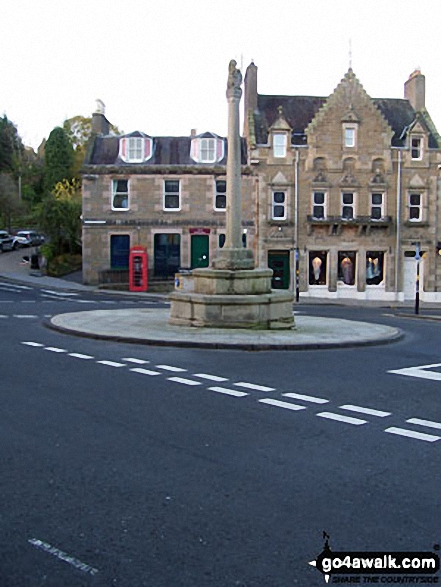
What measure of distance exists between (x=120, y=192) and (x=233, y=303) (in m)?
25.2

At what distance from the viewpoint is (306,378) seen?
37.6 ft

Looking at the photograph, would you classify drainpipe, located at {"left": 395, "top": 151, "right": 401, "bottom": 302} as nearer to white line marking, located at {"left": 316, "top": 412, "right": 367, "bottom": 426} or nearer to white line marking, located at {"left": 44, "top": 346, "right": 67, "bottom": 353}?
white line marking, located at {"left": 44, "top": 346, "right": 67, "bottom": 353}

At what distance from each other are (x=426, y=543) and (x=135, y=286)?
35.1 metres

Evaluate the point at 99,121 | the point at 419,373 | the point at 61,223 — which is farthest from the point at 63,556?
the point at 61,223

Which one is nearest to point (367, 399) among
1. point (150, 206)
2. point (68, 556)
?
point (68, 556)

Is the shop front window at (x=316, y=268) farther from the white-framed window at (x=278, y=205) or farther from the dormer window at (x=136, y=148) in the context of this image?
the dormer window at (x=136, y=148)

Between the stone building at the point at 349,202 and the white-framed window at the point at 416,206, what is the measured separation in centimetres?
6

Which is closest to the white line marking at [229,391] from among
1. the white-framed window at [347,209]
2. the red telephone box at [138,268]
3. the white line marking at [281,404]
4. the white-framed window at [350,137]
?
the white line marking at [281,404]

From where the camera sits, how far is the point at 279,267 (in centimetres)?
4147

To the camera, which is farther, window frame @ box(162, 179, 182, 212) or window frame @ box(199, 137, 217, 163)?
window frame @ box(199, 137, 217, 163)

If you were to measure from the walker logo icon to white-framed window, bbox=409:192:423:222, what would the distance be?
128 feet

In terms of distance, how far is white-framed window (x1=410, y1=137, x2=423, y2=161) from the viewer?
41.5 m

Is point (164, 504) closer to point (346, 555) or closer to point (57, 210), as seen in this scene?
point (346, 555)

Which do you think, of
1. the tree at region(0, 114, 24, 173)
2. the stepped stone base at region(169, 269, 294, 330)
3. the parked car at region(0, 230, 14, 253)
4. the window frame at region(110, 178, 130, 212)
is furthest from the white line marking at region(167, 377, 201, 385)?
the tree at region(0, 114, 24, 173)
